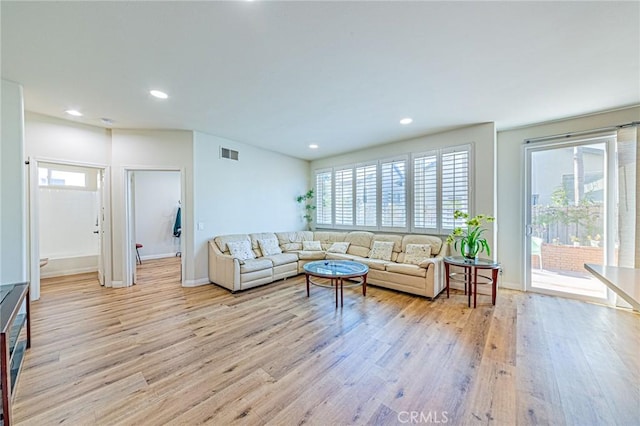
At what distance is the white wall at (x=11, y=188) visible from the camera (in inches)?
107

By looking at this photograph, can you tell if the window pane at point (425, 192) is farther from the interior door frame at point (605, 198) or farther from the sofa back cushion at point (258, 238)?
the sofa back cushion at point (258, 238)

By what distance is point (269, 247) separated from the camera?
17.1ft

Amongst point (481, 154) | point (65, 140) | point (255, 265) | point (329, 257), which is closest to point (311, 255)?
point (329, 257)

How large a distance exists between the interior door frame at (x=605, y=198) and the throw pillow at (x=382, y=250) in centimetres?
219

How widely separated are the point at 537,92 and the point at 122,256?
6697 mm

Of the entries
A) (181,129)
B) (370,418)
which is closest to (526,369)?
(370,418)

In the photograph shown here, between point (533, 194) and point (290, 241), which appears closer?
point (533, 194)

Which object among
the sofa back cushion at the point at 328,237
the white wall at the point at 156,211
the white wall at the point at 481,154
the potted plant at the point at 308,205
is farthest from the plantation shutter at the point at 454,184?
the white wall at the point at 156,211

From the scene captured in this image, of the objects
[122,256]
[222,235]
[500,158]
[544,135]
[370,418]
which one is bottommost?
[370,418]

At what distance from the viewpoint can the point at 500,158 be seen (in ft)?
14.4

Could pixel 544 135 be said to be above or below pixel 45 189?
above

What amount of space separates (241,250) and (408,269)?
9.75 ft

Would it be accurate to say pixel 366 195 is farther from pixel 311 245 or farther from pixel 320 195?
pixel 311 245

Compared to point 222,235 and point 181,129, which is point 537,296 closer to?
point 222,235
